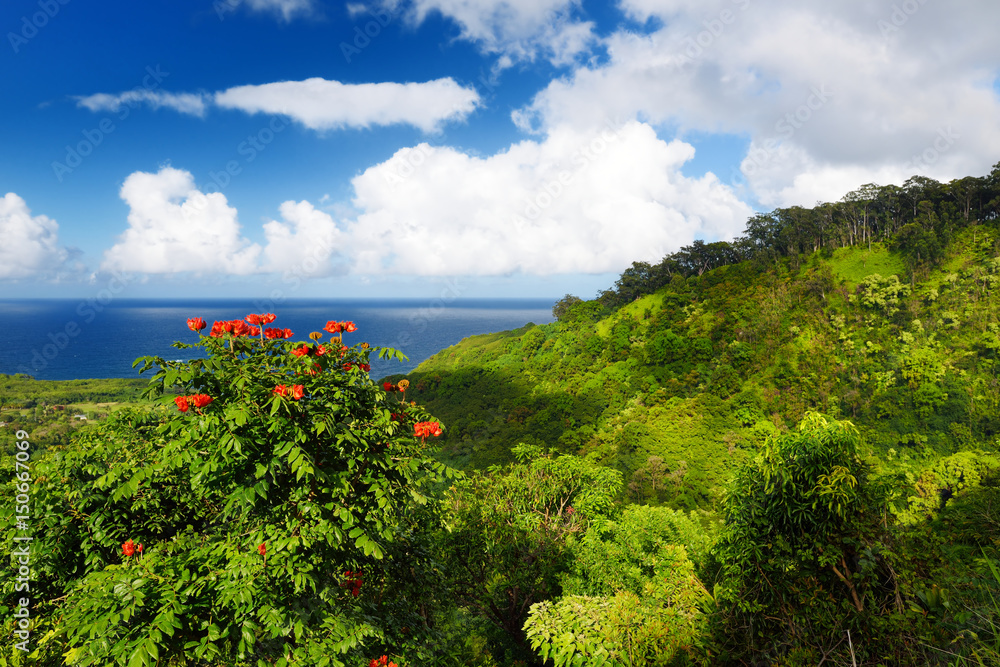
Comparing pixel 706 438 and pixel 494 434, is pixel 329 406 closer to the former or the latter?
pixel 706 438

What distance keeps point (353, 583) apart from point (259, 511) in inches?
53.9

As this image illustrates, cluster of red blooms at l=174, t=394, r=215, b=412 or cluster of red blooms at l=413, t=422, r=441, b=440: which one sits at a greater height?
cluster of red blooms at l=174, t=394, r=215, b=412

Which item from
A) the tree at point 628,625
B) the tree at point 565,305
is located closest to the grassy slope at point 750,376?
the tree at point 565,305

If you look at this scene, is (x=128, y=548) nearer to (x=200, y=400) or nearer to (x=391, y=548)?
(x=200, y=400)

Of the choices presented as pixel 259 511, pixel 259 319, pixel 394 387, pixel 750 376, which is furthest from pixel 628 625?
pixel 750 376

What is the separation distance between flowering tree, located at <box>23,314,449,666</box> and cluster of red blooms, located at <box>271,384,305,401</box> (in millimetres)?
18

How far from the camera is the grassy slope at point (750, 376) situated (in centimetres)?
3097

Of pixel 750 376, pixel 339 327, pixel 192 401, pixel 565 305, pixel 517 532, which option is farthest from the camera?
pixel 565 305

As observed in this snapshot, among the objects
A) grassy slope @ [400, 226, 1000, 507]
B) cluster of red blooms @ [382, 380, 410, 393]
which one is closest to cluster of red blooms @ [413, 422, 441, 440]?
cluster of red blooms @ [382, 380, 410, 393]

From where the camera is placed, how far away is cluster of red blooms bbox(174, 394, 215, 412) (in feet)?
12.8

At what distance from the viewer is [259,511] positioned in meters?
4.36

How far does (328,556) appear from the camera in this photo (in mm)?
4438

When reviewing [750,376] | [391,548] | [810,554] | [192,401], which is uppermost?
[192,401]

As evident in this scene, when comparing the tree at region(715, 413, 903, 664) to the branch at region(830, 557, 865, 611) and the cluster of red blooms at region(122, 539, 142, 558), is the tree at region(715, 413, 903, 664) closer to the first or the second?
the branch at region(830, 557, 865, 611)
